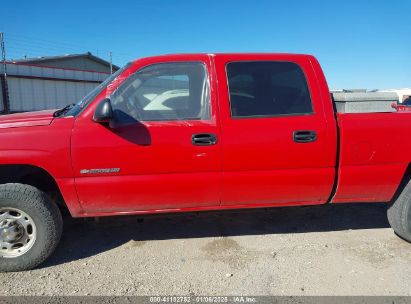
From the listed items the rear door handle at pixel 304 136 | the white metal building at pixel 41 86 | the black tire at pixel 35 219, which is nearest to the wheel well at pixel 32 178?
the black tire at pixel 35 219

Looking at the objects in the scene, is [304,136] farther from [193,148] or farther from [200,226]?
[200,226]

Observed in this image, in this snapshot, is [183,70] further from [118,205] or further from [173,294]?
[173,294]

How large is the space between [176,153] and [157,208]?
0.58 meters

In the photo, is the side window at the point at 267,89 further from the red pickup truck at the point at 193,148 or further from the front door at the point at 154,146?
the front door at the point at 154,146

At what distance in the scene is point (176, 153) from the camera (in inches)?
120

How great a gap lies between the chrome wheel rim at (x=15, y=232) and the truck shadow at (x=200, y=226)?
0.36 meters

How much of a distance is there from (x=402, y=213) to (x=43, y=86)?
19.1 meters

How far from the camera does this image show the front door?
300 centimetres

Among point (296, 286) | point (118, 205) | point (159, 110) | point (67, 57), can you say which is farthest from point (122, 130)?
point (67, 57)

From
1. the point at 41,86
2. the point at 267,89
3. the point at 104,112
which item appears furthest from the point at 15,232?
the point at 41,86

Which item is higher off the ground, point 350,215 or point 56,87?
point 56,87

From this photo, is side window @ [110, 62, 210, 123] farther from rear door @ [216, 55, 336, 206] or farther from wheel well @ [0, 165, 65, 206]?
wheel well @ [0, 165, 65, 206]

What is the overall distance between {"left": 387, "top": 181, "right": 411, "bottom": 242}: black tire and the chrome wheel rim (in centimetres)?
352

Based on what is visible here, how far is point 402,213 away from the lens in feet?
11.4
